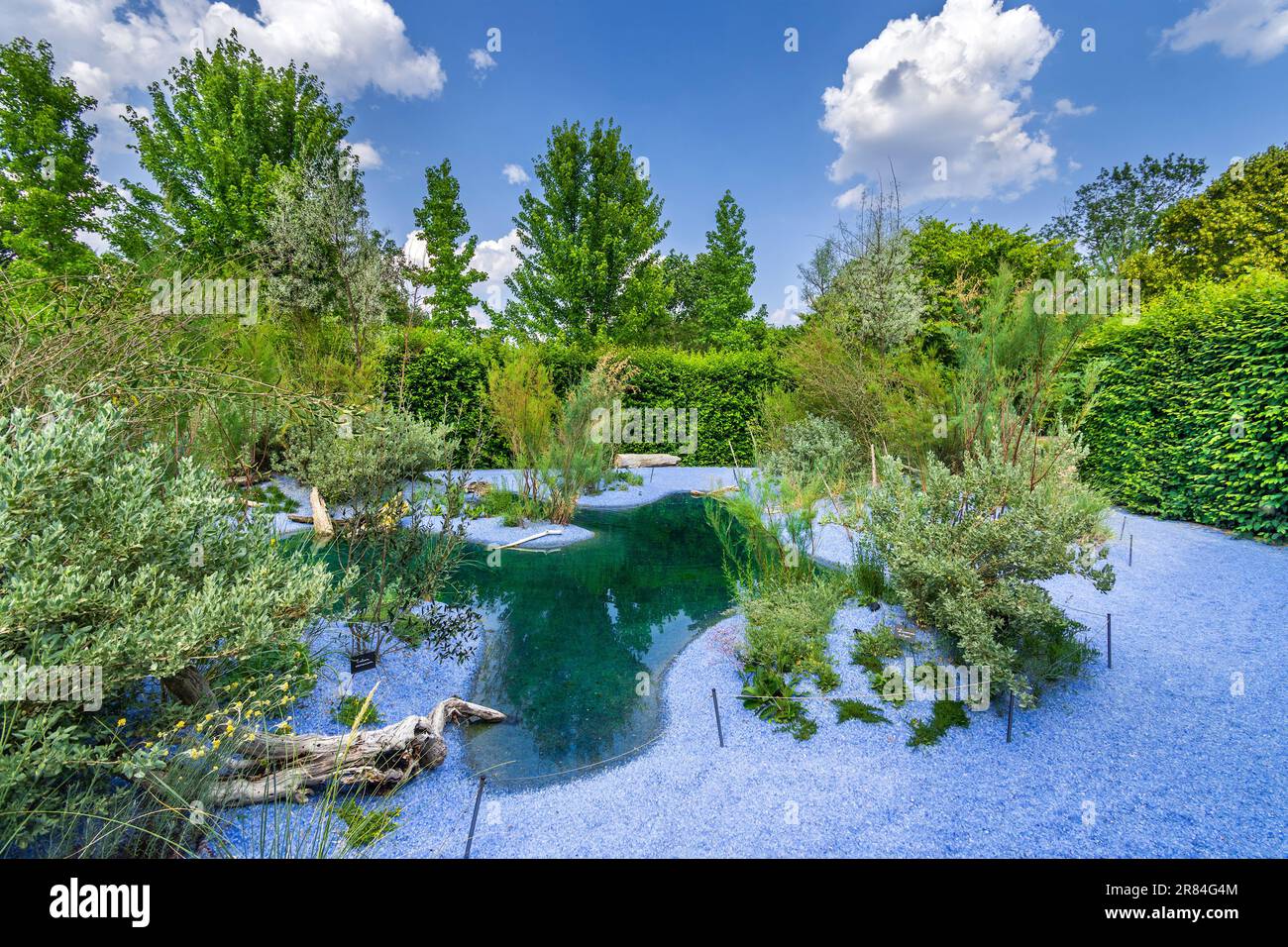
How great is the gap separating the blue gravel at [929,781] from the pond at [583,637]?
21 centimetres

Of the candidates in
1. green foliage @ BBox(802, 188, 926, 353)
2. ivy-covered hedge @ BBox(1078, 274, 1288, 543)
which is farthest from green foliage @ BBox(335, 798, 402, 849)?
green foliage @ BBox(802, 188, 926, 353)

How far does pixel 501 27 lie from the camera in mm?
7957

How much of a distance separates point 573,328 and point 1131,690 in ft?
51.2

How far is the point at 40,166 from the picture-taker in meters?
14.0

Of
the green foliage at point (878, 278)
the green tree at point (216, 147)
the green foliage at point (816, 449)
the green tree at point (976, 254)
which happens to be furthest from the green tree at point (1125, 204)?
the green tree at point (216, 147)

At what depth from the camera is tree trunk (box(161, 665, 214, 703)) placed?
7.30 ft

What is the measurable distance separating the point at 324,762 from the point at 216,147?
778 inches

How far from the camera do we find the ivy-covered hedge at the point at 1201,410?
5461 mm

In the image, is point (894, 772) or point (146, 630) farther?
point (894, 772)

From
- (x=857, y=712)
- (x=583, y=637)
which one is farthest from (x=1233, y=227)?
(x=583, y=637)

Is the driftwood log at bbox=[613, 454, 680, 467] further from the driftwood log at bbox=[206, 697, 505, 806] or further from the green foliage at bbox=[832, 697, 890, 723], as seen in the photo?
the driftwood log at bbox=[206, 697, 505, 806]

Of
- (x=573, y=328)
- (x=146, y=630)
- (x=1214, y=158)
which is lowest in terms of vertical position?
(x=146, y=630)
